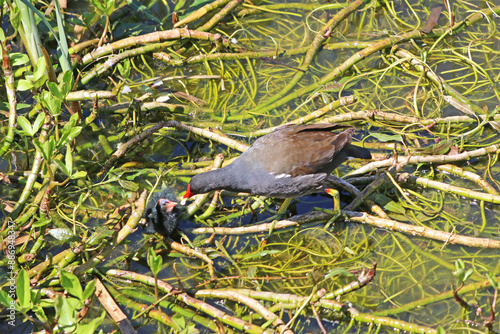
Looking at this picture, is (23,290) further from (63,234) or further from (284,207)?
(284,207)

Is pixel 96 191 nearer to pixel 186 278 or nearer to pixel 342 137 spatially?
pixel 186 278

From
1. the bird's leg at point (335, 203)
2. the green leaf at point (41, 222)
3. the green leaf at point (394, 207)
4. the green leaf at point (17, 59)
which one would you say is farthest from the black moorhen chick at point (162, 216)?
the green leaf at point (394, 207)

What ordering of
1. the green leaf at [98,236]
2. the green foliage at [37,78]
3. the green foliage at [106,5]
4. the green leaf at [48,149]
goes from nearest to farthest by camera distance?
1. the green leaf at [48,149]
2. the green leaf at [98,236]
3. the green foliage at [37,78]
4. the green foliage at [106,5]

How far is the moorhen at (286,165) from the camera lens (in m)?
3.67

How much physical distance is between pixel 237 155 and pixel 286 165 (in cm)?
77

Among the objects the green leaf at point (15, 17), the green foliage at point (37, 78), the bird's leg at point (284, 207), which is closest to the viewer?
the green foliage at point (37, 78)

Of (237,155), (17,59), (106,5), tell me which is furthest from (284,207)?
(17,59)

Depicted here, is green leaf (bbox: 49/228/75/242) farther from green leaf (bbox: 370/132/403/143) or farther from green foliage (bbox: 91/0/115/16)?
green leaf (bbox: 370/132/403/143)

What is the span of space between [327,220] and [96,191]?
1.97 meters

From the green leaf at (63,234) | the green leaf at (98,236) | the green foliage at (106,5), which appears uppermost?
the green foliage at (106,5)

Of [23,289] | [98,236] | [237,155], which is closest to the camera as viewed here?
[23,289]

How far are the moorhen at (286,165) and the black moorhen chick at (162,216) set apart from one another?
0.14 m

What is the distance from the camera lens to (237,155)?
171 inches

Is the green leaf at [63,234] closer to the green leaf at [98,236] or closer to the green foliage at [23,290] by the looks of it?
the green leaf at [98,236]
